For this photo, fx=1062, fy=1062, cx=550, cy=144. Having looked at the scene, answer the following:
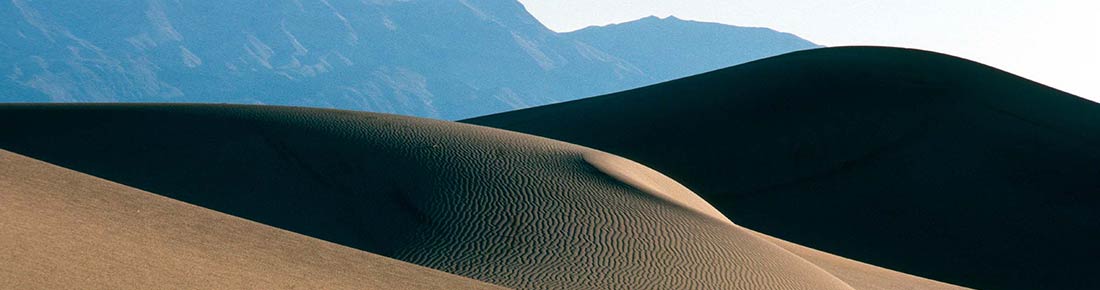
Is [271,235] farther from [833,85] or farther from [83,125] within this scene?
[833,85]

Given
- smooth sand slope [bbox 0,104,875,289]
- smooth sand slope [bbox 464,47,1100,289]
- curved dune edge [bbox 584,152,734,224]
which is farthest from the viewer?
smooth sand slope [bbox 464,47,1100,289]

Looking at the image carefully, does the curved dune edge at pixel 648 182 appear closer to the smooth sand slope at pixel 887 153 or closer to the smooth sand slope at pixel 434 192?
the smooth sand slope at pixel 434 192

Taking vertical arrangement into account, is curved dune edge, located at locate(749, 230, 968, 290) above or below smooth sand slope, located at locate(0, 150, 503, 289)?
below

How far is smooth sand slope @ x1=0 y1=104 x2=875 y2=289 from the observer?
44.5 feet

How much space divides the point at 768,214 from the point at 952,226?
4680mm

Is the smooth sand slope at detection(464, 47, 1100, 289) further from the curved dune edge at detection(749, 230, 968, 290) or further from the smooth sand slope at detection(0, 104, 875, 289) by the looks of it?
the smooth sand slope at detection(0, 104, 875, 289)

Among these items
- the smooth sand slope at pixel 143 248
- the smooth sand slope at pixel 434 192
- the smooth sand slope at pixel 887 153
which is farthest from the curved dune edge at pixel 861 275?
the smooth sand slope at pixel 143 248

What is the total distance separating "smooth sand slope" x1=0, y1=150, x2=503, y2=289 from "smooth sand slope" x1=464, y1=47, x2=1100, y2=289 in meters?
17.7

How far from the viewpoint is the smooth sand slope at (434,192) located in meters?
13.6

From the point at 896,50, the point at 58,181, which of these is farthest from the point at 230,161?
the point at 896,50

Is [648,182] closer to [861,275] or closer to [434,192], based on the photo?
[861,275]

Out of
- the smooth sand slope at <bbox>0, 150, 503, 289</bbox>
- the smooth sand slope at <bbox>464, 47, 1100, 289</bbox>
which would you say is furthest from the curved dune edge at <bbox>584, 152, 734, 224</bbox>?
the smooth sand slope at <bbox>0, 150, 503, 289</bbox>

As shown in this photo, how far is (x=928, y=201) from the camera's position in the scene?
1150 inches

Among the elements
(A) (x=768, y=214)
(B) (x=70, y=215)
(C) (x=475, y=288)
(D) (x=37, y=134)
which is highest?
(B) (x=70, y=215)
